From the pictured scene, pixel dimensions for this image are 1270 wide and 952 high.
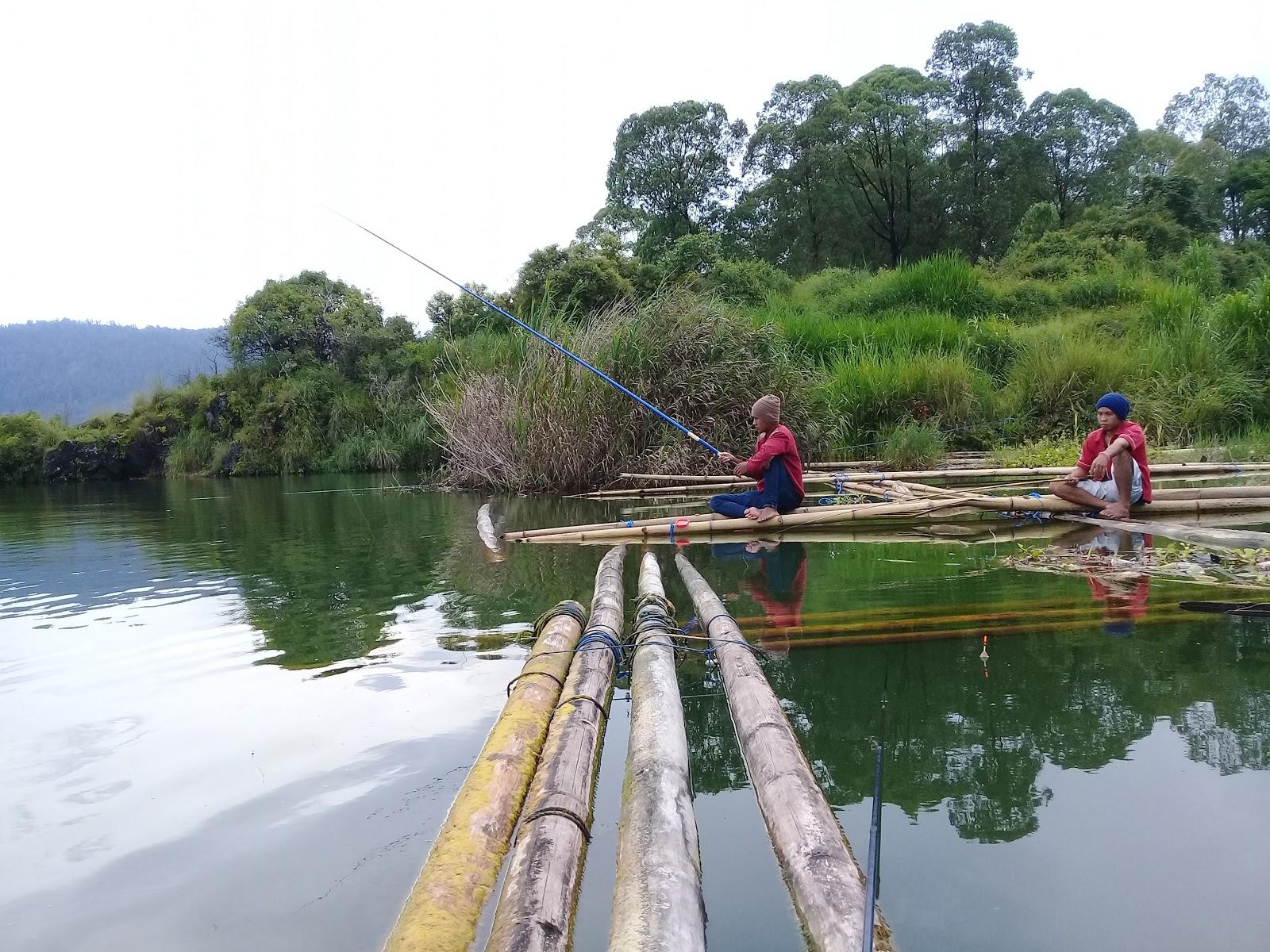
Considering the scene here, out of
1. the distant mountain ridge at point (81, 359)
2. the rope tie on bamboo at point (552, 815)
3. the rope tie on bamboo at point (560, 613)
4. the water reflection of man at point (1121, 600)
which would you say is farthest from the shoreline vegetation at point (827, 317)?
the distant mountain ridge at point (81, 359)

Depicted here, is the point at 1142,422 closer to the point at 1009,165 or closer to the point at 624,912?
the point at 624,912

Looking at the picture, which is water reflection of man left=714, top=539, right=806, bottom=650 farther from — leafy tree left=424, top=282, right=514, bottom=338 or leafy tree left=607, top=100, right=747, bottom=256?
leafy tree left=607, top=100, right=747, bottom=256

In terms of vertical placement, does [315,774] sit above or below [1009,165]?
below

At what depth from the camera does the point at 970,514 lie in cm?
916

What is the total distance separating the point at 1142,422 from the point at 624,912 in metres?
15.2

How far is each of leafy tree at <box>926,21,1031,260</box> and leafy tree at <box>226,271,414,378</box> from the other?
26803 millimetres

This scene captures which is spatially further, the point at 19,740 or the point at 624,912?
the point at 19,740

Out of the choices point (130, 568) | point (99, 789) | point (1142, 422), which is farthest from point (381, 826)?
point (1142, 422)

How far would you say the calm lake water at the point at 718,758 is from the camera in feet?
7.80

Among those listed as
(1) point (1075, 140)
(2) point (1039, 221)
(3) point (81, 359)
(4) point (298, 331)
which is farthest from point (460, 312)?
(3) point (81, 359)

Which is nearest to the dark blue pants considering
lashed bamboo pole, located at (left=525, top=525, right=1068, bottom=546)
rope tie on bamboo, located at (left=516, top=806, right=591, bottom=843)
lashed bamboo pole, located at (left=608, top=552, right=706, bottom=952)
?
lashed bamboo pole, located at (left=525, top=525, right=1068, bottom=546)

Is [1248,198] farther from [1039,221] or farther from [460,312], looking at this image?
[460,312]

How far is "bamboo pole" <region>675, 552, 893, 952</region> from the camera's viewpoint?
76.1 inches

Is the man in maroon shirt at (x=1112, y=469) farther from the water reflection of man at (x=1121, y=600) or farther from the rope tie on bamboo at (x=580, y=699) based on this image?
the rope tie on bamboo at (x=580, y=699)
